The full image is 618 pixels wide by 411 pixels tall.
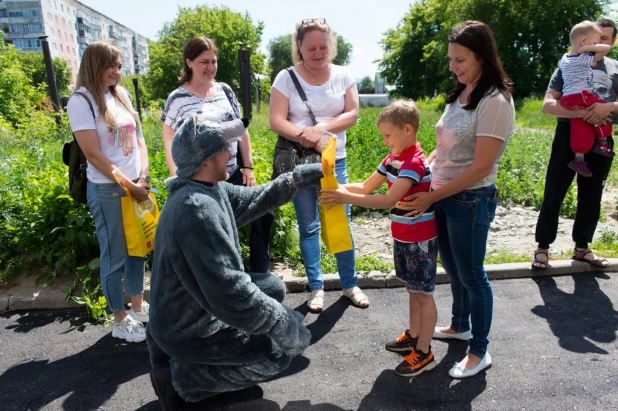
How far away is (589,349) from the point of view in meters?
3.21

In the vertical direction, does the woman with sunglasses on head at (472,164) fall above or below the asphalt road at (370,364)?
above

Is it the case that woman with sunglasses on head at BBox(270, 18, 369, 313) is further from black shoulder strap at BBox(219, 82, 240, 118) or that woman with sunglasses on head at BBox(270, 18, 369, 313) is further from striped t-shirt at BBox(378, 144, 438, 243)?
striped t-shirt at BBox(378, 144, 438, 243)

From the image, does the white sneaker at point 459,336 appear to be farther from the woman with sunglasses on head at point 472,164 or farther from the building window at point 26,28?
the building window at point 26,28

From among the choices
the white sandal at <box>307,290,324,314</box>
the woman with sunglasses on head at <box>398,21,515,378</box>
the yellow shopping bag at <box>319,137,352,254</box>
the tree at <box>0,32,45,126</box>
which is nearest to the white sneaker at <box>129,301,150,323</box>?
the white sandal at <box>307,290,324,314</box>

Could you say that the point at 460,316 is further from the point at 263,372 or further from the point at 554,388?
the point at 263,372

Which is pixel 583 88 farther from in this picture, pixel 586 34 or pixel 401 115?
pixel 401 115

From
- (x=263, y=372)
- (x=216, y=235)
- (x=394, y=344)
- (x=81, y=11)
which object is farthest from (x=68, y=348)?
(x=81, y=11)

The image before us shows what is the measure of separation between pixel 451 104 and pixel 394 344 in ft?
5.52

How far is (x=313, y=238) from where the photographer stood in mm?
3902

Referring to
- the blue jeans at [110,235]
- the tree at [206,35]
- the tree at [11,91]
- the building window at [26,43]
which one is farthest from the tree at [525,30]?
the building window at [26,43]

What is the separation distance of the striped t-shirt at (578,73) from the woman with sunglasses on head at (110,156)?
12.1ft

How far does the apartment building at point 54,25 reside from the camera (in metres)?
83.0

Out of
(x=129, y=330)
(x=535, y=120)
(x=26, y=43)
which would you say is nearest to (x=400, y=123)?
(x=129, y=330)

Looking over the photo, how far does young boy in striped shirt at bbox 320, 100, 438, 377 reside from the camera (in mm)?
2689
